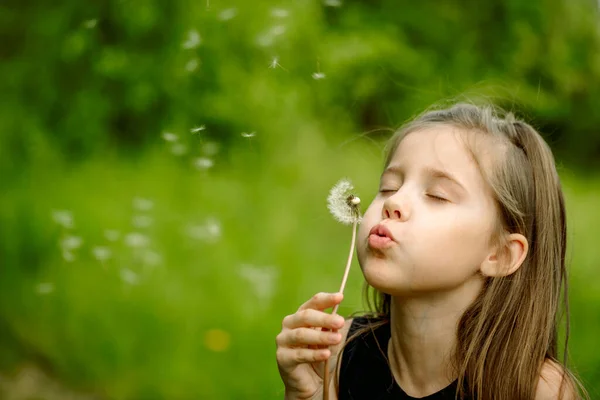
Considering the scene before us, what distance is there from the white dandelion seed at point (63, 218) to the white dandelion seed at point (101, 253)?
146 mm

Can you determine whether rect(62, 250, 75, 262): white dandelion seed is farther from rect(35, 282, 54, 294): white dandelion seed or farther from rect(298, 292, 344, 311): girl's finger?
rect(298, 292, 344, 311): girl's finger

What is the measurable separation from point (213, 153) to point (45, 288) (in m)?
1.02

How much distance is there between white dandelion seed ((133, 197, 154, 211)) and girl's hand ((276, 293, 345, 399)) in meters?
1.70

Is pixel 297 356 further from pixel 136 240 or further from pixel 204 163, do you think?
pixel 136 240

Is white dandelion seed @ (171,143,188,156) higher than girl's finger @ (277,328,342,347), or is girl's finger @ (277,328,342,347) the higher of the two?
girl's finger @ (277,328,342,347)

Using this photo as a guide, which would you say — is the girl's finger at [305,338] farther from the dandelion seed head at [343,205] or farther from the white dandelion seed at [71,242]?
the white dandelion seed at [71,242]

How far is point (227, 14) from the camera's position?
Result: 3.31 meters

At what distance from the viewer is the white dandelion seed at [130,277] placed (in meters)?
2.88

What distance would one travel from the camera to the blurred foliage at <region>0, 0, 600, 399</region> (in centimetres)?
272

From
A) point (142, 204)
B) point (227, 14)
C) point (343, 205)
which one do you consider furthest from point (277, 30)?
point (343, 205)

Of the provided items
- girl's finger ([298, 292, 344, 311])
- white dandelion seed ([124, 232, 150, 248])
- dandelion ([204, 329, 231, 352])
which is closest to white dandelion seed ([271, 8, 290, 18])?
white dandelion seed ([124, 232, 150, 248])

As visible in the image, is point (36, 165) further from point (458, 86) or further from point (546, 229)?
point (546, 229)

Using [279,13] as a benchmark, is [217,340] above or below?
below

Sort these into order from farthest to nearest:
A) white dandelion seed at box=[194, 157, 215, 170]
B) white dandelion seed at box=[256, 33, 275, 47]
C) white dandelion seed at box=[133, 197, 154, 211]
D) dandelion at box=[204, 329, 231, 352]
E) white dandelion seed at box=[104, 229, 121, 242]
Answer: white dandelion seed at box=[256, 33, 275, 47] < white dandelion seed at box=[133, 197, 154, 211] < white dandelion seed at box=[104, 229, 121, 242] < dandelion at box=[204, 329, 231, 352] < white dandelion seed at box=[194, 157, 215, 170]
